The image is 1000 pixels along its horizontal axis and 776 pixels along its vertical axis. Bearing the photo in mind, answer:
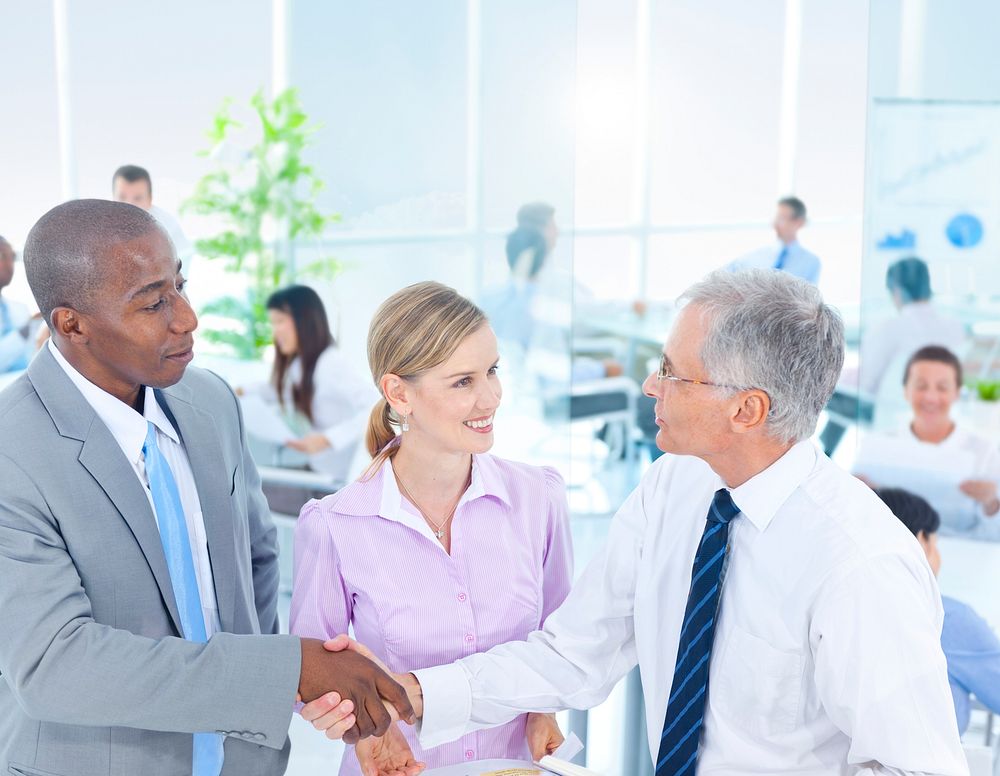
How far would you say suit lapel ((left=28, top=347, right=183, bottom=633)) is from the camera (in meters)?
1.53

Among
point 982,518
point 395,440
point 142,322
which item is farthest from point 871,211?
point 142,322

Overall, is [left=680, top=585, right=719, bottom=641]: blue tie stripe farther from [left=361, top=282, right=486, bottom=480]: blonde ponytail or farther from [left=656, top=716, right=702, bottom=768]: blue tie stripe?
[left=361, top=282, right=486, bottom=480]: blonde ponytail

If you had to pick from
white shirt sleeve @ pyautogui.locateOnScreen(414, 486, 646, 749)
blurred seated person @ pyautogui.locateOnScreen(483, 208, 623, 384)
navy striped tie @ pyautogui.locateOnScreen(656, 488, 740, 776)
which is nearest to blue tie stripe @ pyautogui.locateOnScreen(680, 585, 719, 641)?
navy striped tie @ pyautogui.locateOnScreen(656, 488, 740, 776)

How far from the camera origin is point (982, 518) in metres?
4.58

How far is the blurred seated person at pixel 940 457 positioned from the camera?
4547 millimetres

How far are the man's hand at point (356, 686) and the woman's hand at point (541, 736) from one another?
281mm

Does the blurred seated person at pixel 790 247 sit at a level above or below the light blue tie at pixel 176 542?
above

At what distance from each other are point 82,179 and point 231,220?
2.18 ft

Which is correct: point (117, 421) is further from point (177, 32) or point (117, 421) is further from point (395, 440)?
point (177, 32)

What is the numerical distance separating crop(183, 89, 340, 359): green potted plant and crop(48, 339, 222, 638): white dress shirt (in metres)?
3.08

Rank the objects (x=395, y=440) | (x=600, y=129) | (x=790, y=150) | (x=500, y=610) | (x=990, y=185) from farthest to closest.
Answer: (x=790, y=150) → (x=600, y=129) → (x=990, y=185) → (x=395, y=440) → (x=500, y=610)

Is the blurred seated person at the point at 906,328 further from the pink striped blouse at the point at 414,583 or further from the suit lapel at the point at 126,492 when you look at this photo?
the suit lapel at the point at 126,492

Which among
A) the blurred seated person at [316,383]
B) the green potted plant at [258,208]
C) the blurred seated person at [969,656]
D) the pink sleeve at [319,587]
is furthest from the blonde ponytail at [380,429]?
the green potted plant at [258,208]

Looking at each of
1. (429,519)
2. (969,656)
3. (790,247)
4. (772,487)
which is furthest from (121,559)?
(790,247)
